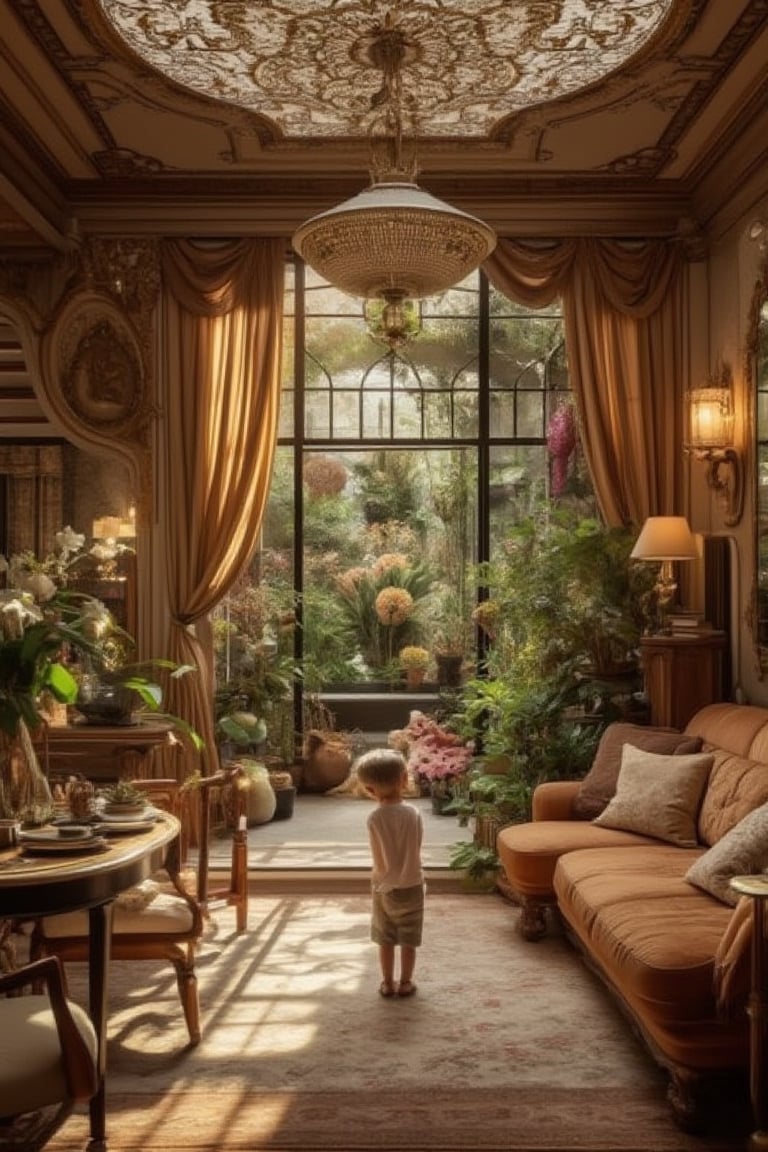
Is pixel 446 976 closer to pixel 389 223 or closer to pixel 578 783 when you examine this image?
pixel 578 783

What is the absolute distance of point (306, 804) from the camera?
28.1 ft

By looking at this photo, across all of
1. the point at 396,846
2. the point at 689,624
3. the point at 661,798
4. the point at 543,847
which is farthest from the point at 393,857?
the point at 689,624

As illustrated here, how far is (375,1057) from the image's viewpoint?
411 centimetres

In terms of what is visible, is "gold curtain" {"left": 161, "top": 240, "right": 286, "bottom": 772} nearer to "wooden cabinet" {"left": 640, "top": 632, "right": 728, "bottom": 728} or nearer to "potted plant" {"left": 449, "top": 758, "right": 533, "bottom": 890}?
"potted plant" {"left": 449, "top": 758, "right": 533, "bottom": 890}

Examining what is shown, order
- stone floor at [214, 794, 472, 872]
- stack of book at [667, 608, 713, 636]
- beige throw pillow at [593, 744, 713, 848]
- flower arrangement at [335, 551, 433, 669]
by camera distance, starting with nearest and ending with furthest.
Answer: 1. beige throw pillow at [593, 744, 713, 848]
2. stack of book at [667, 608, 713, 636]
3. stone floor at [214, 794, 472, 872]
4. flower arrangement at [335, 551, 433, 669]

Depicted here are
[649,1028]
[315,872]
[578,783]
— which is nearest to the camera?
[649,1028]

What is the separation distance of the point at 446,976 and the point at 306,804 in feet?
11.9

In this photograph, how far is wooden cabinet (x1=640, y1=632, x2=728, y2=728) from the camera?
6113 millimetres

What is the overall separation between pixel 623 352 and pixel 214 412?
2.35 meters

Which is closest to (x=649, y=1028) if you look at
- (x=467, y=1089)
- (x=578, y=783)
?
(x=467, y=1089)

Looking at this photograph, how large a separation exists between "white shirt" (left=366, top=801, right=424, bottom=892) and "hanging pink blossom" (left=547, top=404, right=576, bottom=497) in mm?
4080

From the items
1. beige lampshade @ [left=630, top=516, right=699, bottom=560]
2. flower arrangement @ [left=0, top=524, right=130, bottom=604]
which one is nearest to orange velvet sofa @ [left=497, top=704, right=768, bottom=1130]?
beige lampshade @ [left=630, top=516, right=699, bottom=560]

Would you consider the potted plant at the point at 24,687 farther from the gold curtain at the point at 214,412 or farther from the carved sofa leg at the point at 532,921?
the gold curtain at the point at 214,412

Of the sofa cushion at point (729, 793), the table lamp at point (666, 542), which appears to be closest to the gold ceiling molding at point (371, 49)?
the table lamp at point (666, 542)
